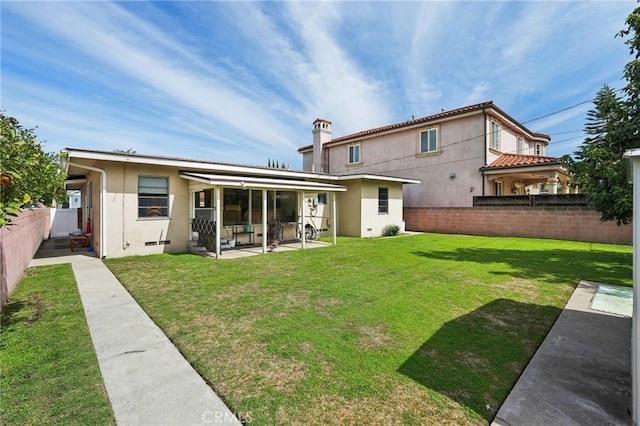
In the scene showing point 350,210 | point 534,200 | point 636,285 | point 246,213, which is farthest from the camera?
point 350,210

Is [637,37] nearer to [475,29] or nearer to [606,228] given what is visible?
[475,29]

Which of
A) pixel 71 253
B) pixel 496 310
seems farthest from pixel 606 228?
pixel 71 253

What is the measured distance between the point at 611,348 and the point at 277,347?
4.17 meters

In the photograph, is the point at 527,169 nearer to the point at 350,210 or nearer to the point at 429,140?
the point at 429,140

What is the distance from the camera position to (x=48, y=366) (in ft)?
10.7

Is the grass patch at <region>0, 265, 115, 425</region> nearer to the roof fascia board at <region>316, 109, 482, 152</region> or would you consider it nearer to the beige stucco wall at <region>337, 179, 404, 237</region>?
the beige stucco wall at <region>337, 179, 404, 237</region>

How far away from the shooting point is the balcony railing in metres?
13.8

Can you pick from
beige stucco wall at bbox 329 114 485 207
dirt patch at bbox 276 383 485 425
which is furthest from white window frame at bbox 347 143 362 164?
dirt patch at bbox 276 383 485 425

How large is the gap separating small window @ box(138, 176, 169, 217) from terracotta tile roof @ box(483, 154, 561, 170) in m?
16.2

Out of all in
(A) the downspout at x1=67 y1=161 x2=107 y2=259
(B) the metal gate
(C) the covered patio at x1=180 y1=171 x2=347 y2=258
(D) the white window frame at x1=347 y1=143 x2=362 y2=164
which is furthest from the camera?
(D) the white window frame at x1=347 y1=143 x2=362 y2=164

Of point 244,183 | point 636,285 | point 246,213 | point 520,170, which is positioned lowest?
point 636,285

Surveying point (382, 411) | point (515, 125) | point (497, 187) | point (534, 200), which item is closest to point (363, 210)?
point (534, 200)

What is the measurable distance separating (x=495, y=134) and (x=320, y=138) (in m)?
12.5

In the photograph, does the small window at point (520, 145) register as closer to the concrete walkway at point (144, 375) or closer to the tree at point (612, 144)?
Answer: the tree at point (612, 144)
